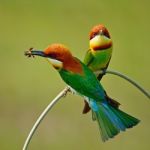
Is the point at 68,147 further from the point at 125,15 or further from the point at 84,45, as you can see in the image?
the point at 125,15

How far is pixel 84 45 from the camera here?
3.36 meters

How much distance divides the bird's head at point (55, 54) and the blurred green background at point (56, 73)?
1.33 meters

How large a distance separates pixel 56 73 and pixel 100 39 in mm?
1524

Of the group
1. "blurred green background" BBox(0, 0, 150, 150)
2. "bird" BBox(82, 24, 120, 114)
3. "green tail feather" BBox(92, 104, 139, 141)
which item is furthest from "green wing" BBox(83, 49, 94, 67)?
"blurred green background" BBox(0, 0, 150, 150)

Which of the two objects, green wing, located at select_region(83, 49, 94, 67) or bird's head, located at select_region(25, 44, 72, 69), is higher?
bird's head, located at select_region(25, 44, 72, 69)

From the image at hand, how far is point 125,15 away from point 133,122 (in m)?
2.03

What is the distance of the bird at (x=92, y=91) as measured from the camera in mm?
1615

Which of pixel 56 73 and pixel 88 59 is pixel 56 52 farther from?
pixel 56 73

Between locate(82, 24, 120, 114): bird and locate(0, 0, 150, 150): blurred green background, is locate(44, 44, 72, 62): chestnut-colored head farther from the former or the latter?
locate(0, 0, 150, 150): blurred green background

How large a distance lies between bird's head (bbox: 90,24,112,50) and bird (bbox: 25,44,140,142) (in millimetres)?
75

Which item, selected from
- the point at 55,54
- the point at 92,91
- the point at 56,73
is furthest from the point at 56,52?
the point at 56,73

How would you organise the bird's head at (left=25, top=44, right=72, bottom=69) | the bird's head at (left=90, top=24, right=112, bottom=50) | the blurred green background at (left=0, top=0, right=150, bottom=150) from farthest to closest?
1. the blurred green background at (left=0, top=0, right=150, bottom=150)
2. the bird's head at (left=90, top=24, right=112, bottom=50)
3. the bird's head at (left=25, top=44, right=72, bottom=69)

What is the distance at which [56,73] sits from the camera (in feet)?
10.6

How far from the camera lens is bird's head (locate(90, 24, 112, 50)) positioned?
5.60 feet
